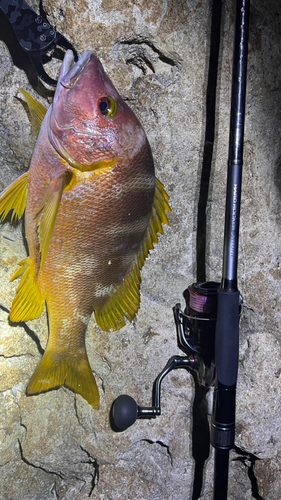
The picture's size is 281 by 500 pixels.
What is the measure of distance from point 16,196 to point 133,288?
1.32 ft

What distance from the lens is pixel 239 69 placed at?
3.05 ft

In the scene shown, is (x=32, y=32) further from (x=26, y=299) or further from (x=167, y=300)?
(x=167, y=300)

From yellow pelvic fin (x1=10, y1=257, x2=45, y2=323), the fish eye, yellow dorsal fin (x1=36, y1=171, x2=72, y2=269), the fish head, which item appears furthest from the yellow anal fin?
the fish eye

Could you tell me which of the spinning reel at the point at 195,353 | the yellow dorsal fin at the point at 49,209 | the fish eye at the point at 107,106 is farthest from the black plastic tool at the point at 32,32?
the spinning reel at the point at 195,353

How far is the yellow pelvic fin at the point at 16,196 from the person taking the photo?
0.94m

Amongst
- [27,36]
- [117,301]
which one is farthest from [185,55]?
[117,301]

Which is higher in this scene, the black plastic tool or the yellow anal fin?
the black plastic tool

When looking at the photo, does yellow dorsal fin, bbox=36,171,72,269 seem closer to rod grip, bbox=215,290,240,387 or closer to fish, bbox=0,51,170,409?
fish, bbox=0,51,170,409

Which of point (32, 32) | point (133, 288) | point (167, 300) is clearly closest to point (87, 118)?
point (32, 32)

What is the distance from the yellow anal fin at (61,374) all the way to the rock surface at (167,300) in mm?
91

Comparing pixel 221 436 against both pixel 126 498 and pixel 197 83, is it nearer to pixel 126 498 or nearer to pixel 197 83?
pixel 126 498

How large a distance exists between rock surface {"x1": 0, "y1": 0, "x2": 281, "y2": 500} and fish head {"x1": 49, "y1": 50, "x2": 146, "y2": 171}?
0.21m

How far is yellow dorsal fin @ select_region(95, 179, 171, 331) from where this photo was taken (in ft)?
3.43

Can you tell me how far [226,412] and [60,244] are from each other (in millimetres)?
616
